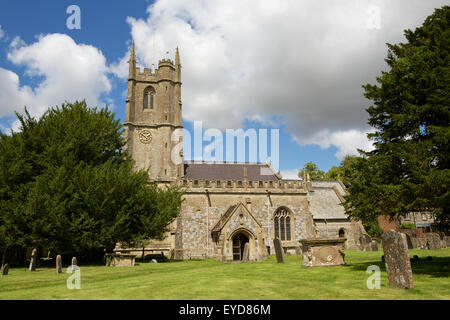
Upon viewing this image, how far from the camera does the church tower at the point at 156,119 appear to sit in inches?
1368

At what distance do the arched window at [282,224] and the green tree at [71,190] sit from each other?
44.6 ft

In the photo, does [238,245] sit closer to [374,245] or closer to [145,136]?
[374,245]

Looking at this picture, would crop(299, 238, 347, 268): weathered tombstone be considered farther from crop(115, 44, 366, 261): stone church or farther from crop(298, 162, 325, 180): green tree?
crop(298, 162, 325, 180): green tree

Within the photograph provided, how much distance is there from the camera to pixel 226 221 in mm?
23812

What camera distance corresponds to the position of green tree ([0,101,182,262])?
57.6 feet

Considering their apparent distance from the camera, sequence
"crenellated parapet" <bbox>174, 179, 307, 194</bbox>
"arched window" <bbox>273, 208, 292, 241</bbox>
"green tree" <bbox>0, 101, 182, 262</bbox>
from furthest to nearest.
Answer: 1. "arched window" <bbox>273, 208, 292, 241</bbox>
2. "crenellated parapet" <bbox>174, 179, 307, 194</bbox>
3. "green tree" <bbox>0, 101, 182, 262</bbox>

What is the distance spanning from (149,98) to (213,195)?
14.9m

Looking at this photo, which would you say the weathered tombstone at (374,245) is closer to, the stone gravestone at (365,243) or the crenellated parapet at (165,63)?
the stone gravestone at (365,243)

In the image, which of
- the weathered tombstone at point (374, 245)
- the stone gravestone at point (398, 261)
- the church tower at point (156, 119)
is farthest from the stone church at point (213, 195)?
the stone gravestone at point (398, 261)

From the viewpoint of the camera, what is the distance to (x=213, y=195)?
31.2m

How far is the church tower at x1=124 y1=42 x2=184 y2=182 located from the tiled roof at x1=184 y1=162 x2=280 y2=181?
2400 mm

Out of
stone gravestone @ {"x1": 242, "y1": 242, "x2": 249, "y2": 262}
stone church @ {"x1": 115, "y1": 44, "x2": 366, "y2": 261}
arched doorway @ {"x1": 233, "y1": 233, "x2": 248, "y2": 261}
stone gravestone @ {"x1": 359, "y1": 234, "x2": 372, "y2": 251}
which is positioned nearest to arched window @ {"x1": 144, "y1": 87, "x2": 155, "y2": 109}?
Answer: stone church @ {"x1": 115, "y1": 44, "x2": 366, "y2": 261}
